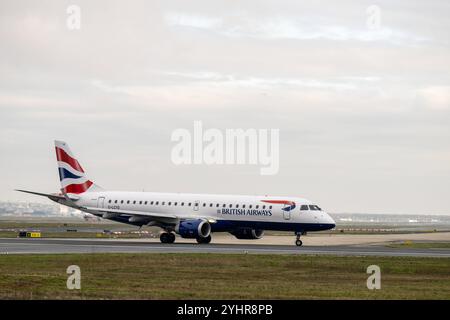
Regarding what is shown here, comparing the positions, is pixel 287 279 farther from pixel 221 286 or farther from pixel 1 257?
pixel 1 257

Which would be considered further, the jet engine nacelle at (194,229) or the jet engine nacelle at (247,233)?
the jet engine nacelle at (247,233)

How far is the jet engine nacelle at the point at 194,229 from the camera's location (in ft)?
235

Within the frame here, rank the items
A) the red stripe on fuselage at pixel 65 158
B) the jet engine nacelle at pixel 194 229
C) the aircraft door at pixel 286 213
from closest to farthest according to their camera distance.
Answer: the aircraft door at pixel 286 213, the jet engine nacelle at pixel 194 229, the red stripe on fuselage at pixel 65 158

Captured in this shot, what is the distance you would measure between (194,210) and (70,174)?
13.3 metres

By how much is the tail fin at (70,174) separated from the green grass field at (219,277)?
89.6 ft

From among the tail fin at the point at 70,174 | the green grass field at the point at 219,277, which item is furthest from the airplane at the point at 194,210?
the green grass field at the point at 219,277

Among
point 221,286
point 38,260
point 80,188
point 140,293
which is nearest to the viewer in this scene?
point 140,293

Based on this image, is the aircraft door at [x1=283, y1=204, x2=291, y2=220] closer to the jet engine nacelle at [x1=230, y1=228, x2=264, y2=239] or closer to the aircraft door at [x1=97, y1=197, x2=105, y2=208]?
the jet engine nacelle at [x1=230, y1=228, x2=264, y2=239]

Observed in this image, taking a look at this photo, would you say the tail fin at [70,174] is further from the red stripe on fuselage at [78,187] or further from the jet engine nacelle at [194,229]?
the jet engine nacelle at [194,229]

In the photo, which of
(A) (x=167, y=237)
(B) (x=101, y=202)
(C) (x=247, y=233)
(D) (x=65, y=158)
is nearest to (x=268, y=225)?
(C) (x=247, y=233)

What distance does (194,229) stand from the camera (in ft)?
235

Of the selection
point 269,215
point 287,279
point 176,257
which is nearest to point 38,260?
point 176,257
